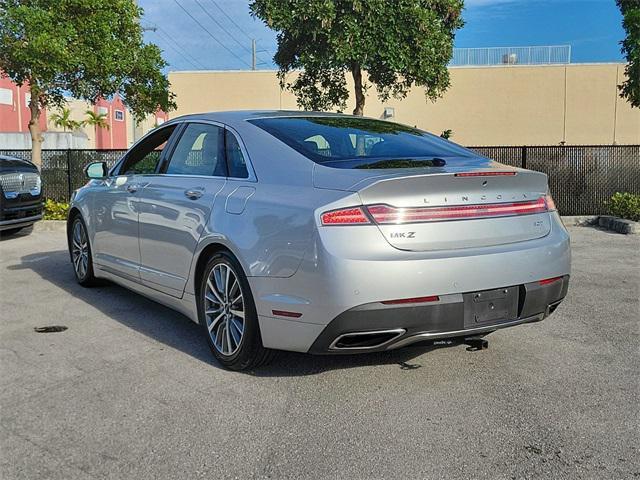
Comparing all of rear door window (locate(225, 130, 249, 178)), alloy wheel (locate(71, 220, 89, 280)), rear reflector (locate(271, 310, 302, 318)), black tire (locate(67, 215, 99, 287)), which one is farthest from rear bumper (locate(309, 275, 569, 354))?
alloy wheel (locate(71, 220, 89, 280))

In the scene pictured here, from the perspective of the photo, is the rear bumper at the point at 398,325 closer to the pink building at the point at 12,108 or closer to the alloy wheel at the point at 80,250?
the alloy wheel at the point at 80,250

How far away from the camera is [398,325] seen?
339cm

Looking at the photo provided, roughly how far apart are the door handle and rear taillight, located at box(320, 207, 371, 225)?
4.36ft

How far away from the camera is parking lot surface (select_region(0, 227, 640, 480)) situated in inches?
114

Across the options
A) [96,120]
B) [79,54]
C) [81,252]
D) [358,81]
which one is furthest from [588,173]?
[96,120]

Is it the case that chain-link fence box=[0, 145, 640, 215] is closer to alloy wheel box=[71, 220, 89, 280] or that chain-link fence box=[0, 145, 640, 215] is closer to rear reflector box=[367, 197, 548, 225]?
alloy wheel box=[71, 220, 89, 280]

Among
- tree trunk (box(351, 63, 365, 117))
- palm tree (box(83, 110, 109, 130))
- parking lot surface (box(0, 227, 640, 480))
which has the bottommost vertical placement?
parking lot surface (box(0, 227, 640, 480))

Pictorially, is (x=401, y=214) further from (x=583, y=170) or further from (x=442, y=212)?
(x=583, y=170)

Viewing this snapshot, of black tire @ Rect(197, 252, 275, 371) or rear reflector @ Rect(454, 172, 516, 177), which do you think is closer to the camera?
rear reflector @ Rect(454, 172, 516, 177)

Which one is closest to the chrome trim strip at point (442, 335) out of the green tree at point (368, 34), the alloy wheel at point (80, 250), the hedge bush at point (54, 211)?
the alloy wheel at point (80, 250)

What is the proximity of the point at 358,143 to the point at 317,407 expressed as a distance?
1.70m

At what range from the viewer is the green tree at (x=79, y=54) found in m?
11.7

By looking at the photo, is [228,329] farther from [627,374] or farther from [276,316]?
[627,374]

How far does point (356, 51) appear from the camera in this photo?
14.3 meters
